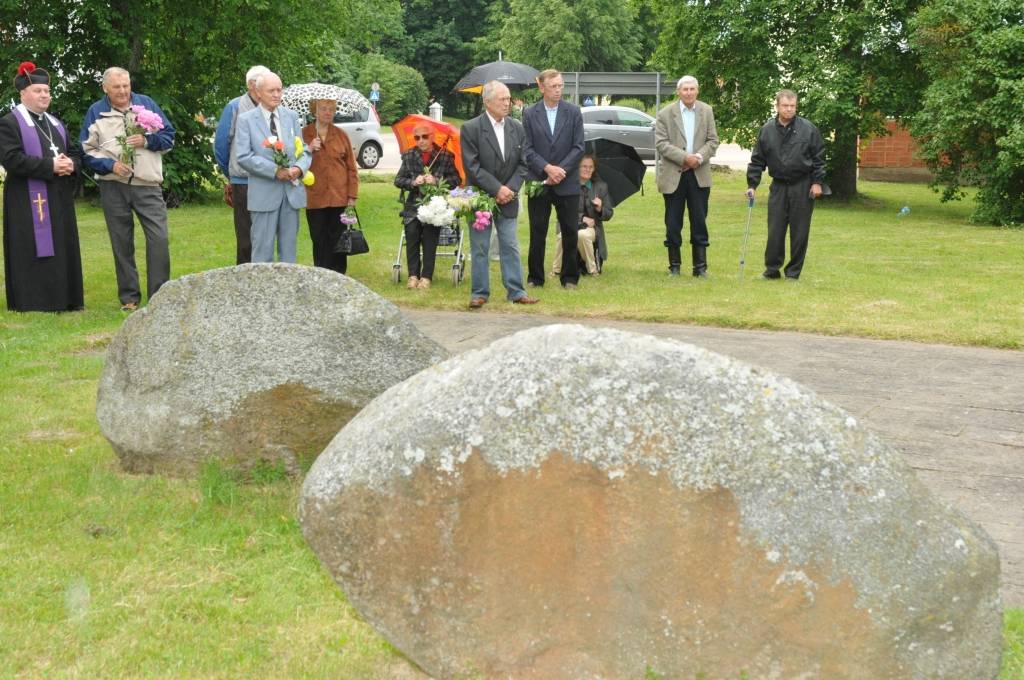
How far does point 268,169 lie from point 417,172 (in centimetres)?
222

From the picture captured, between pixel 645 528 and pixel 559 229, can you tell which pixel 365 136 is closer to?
pixel 559 229

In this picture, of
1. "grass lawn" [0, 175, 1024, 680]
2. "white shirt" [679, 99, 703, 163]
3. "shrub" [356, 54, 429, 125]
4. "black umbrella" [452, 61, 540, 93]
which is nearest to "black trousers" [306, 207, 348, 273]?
"grass lawn" [0, 175, 1024, 680]

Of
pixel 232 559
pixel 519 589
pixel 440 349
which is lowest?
pixel 232 559

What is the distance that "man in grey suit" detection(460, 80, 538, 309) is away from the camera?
11.0 m

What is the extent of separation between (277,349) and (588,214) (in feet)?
26.4

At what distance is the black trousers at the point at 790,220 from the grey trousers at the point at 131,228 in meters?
6.18

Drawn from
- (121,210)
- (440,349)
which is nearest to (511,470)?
(440,349)

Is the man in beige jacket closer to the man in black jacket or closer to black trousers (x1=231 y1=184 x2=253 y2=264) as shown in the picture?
black trousers (x1=231 y1=184 x2=253 y2=264)

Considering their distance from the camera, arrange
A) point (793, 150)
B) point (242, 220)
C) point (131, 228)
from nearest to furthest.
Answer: point (131, 228) → point (242, 220) → point (793, 150)

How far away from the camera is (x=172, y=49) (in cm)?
2100

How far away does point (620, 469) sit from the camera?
3432 millimetres

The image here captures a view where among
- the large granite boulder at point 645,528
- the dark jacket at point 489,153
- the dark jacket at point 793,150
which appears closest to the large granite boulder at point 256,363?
the large granite boulder at point 645,528

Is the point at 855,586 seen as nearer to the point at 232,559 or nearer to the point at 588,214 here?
the point at 232,559

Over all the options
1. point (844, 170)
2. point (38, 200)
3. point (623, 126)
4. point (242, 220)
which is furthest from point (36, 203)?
point (623, 126)
